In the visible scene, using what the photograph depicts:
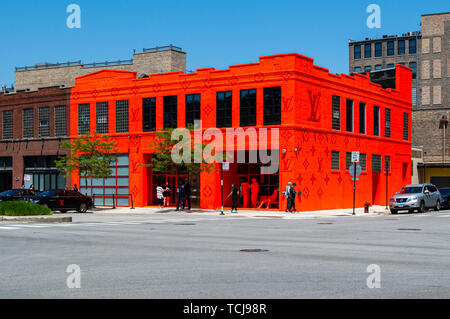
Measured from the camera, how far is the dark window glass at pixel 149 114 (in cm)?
4566

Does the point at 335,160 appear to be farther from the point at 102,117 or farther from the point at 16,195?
the point at 16,195

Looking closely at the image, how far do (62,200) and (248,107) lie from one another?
13.1 metres

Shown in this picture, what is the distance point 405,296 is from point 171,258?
5.92 meters

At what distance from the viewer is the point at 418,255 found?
14.0m

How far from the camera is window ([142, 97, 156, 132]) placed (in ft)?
150

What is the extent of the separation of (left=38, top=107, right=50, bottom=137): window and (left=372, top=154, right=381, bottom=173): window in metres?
26.1

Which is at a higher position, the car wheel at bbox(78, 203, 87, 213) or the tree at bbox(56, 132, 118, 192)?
the tree at bbox(56, 132, 118, 192)

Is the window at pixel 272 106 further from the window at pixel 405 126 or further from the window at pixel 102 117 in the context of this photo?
the window at pixel 405 126

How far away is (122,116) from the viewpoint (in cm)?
4731

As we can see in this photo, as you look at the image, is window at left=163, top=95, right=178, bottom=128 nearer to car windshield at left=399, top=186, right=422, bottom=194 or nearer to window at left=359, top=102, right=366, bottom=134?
window at left=359, top=102, right=366, bottom=134

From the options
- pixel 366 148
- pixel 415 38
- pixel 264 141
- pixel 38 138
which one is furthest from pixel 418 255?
pixel 415 38

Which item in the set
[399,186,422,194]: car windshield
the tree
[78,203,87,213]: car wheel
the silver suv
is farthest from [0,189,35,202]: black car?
[399,186,422,194]: car windshield

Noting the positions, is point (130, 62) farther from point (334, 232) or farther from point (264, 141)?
point (334, 232)
